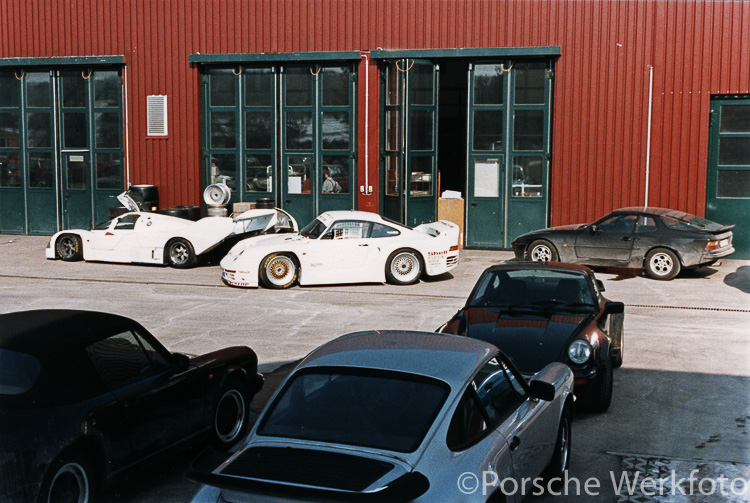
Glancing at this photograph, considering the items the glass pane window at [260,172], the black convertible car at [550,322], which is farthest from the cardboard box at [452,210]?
the black convertible car at [550,322]

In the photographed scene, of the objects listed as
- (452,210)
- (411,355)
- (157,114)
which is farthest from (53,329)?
(157,114)

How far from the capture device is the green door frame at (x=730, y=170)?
68.3 ft

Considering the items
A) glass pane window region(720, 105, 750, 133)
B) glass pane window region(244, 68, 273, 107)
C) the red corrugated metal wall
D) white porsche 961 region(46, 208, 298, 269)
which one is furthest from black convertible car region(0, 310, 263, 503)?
glass pane window region(720, 105, 750, 133)

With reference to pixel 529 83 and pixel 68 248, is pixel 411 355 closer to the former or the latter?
pixel 68 248

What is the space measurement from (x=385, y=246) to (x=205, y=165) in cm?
891

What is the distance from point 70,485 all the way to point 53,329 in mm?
1233

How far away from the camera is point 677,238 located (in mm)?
17578

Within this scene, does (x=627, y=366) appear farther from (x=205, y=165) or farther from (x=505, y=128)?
(x=205, y=165)

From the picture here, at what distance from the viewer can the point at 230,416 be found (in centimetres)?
789

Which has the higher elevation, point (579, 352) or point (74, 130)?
point (74, 130)

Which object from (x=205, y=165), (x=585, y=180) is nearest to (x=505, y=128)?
(x=585, y=180)

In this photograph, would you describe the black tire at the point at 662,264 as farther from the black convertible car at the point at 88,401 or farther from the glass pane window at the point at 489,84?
the black convertible car at the point at 88,401

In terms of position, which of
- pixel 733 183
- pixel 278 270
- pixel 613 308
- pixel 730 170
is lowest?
pixel 278 270

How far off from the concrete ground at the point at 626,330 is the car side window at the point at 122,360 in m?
0.74
